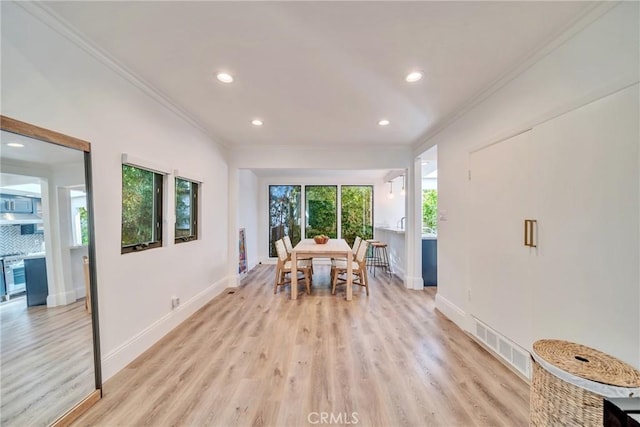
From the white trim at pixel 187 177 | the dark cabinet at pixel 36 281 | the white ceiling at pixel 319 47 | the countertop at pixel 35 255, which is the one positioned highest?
the white ceiling at pixel 319 47

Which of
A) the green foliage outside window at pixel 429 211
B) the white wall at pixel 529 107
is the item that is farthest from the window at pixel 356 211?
the white wall at pixel 529 107

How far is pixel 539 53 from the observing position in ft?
6.27

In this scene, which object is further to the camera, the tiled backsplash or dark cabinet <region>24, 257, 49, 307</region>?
dark cabinet <region>24, 257, 49, 307</region>

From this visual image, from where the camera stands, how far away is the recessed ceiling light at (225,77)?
2.29 m

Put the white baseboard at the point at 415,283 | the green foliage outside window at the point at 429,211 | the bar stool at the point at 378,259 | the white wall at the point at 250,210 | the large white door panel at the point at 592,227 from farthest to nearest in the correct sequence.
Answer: the green foliage outside window at the point at 429,211 → the bar stool at the point at 378,259 → the white wall at the point at 250,210 → the white baseboard at the point at 415,283 → the large white door panel at the point at 592,227

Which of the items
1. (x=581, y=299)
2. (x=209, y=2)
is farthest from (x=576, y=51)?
(x=209, y=2)

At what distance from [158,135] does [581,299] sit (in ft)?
12.2

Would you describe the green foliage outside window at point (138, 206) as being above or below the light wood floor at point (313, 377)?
above

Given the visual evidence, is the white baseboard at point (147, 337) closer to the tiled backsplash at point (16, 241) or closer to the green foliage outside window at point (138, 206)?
the green foliage outside window at point (138, 206)

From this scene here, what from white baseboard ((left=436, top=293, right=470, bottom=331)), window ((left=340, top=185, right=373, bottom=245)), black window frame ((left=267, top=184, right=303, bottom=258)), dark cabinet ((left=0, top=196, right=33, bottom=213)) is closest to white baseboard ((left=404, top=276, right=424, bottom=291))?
white baseboard ((left=436, top=293, right=470, bottom=331))

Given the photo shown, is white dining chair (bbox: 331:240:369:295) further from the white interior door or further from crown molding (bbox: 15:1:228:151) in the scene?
crown molding (bbox: 15:1:228:151)

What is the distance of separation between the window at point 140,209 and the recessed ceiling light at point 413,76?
2.59 meters

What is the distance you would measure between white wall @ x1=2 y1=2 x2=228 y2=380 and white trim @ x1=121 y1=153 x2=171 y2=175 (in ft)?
0.18

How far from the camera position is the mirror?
143cm
